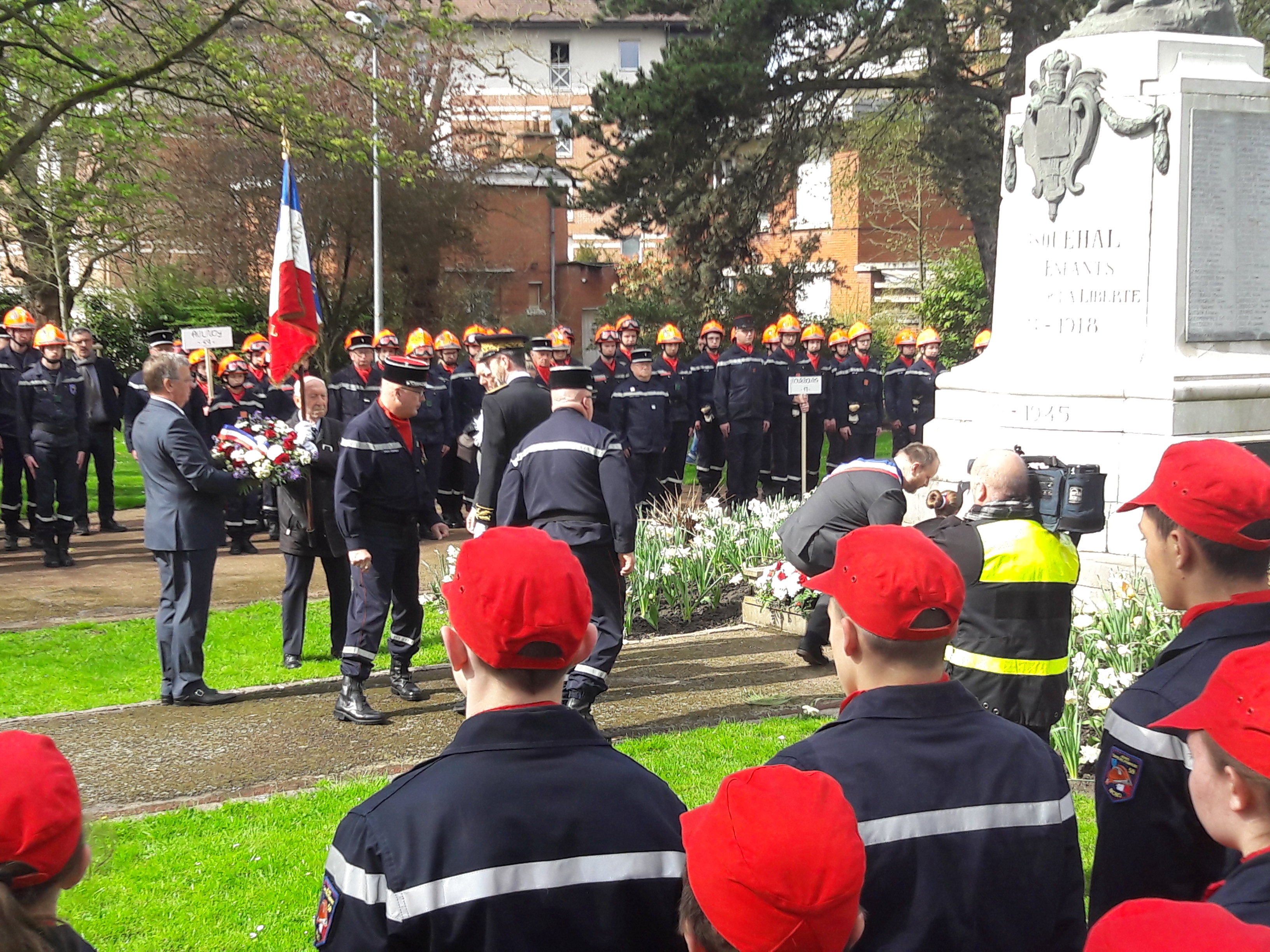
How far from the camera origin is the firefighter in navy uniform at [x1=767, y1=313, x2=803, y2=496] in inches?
715

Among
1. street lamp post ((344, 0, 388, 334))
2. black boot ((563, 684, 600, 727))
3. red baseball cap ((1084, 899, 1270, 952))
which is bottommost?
black boot ((563, 684, 600, 727))

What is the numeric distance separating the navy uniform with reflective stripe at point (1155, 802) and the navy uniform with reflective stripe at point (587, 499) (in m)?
4.13

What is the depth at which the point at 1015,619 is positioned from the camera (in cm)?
450

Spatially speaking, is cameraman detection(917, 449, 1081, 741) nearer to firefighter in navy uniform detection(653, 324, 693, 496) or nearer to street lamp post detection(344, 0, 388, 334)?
street lamp post detection(344, 0, 388, 334)

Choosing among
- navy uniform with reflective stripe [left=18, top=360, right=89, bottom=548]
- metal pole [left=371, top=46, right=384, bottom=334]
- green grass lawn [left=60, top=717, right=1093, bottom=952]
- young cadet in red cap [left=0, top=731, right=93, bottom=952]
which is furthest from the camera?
metal pole [left=371, top=46, right=384, bottom=334]

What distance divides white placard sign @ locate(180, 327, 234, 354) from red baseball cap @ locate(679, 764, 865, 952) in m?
11.0

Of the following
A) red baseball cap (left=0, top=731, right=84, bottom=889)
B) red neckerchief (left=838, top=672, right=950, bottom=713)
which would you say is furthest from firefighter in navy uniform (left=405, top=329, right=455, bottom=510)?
red baseball cap (left=0, top=731, right=84, bottom=889)

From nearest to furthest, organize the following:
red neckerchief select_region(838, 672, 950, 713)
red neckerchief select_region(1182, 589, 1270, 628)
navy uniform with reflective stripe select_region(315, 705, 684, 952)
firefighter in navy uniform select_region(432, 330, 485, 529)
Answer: navy uniform with reflective stripe select_region(315, 705, 684, 952)
red neckerchief select_region(838, 672, 950, 713)
red neckerchief select_region(1182, 589, 1270, 628)
firefighter in navy uniform select_region(432, 330, 485, 529)

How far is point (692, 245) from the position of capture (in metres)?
25.2

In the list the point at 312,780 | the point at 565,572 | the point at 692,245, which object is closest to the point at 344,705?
the point at 312,780

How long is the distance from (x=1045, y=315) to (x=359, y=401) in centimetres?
788

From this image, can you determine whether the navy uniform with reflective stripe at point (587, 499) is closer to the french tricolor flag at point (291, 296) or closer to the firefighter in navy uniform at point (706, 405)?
the french tricolor flag at point (291, 296)

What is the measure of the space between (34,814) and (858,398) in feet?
59.3

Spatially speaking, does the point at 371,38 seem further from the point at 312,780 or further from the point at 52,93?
the point at 312,780
